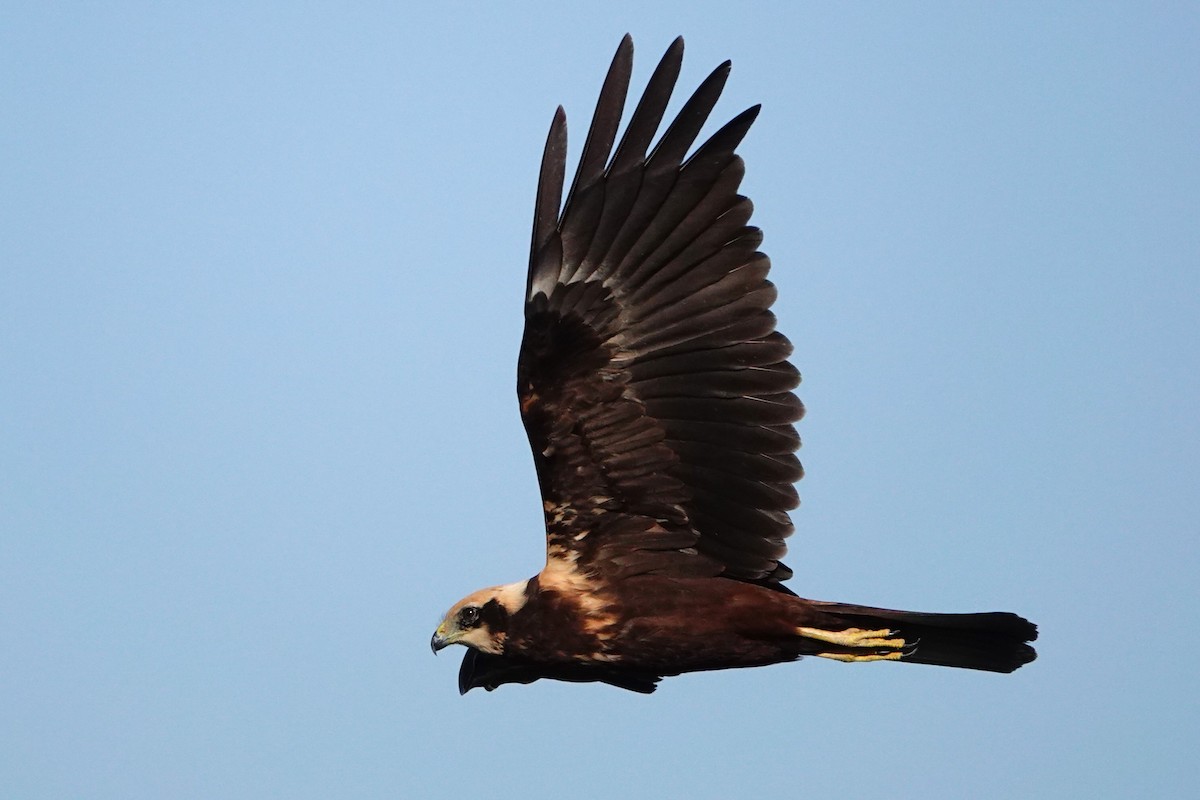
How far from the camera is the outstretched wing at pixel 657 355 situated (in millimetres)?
7797

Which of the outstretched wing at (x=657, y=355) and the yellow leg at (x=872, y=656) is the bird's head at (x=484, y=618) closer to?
the outstretched wing at (x=657, y=355)

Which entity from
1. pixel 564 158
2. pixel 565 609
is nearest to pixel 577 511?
pixel 565 609

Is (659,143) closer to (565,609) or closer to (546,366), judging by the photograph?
(546,366)

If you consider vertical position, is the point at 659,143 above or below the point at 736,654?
above

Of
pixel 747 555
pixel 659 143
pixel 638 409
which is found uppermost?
pixel 659 143

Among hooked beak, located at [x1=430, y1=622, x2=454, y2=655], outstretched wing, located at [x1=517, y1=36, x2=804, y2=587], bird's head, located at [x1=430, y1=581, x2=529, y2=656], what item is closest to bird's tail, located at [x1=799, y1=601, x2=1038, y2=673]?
outstretched wing, located at [x1=517, y1=36, x2=804, y2=587]

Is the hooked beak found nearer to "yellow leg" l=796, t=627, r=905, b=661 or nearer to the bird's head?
the bird's head

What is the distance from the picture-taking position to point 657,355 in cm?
795

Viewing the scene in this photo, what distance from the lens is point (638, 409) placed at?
26.1ft

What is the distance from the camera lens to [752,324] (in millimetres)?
7918

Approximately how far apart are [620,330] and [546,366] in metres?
0.42

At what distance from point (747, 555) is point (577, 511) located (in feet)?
2.96

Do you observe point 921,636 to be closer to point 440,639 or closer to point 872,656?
point 872,656

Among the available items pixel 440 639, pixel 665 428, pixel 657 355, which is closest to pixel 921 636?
pixel 665 428
